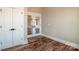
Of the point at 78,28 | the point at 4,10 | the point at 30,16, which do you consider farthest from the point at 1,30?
the point at 78,28

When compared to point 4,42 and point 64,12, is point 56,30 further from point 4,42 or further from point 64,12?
point 4,42

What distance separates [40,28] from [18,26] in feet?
9.87

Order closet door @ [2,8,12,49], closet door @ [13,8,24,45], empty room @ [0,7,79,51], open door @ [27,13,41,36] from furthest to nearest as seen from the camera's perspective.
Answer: open door @ [27,13,41,36], closet door @ [13,8,24,45], empty room @ [0,7,79,51], closet door @ [2,8,12,49]

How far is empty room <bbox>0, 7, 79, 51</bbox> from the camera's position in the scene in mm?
4238

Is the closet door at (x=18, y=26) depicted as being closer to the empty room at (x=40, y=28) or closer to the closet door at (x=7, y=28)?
the empty room at (x=40, y=28)

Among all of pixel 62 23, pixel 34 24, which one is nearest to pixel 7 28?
pixel 62 23

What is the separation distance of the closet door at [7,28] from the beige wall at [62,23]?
2793 millimetres

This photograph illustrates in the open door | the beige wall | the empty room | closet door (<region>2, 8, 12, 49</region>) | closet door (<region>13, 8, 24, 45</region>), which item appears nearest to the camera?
closet door (<region>2, 8, 12, 49</region>)

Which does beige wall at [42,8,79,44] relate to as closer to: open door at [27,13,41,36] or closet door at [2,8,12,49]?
open door at [27,13,41,36]

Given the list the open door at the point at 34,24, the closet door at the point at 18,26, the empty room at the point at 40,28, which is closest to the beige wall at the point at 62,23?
the empty room at the point at 40,28

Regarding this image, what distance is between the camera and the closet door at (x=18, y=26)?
Answer: 4516 mm

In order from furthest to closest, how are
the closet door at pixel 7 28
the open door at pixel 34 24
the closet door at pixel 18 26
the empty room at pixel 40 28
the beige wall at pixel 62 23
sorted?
1. the open door at pixel 34 24
2. the beige wall at pixel 62 23
3. the closet door at pixel 18 26
4. the empty room at pixel 40 28
5. the closet door at pixel 7 28

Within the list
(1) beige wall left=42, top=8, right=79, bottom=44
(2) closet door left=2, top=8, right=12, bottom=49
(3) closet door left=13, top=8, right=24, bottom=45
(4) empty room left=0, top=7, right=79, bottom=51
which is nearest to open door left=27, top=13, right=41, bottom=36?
(4) empty room left=0, top=7, right=79, bottom=51
